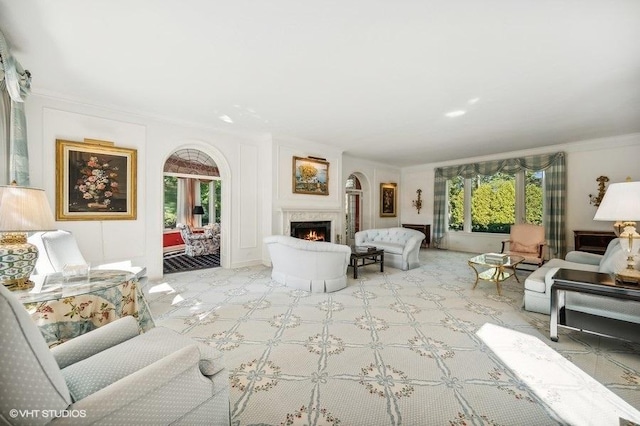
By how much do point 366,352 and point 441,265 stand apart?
13.9ft

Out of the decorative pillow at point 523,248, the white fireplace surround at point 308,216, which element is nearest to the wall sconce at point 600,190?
the decorative pillow at point 523,248

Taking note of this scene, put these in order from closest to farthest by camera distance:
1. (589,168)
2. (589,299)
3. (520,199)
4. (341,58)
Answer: (589,299), (341,58), (589,168), (520,199)

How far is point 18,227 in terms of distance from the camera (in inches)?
69.2

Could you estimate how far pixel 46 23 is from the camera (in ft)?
7.59

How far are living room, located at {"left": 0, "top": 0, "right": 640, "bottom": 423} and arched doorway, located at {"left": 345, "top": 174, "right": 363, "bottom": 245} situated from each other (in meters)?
0.50

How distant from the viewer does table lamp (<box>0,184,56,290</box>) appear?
1.75m

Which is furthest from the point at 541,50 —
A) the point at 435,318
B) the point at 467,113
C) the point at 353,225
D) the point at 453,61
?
the point at 353,225

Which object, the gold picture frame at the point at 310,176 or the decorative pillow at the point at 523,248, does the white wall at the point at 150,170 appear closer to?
the gold picture frame at the point at 310,176

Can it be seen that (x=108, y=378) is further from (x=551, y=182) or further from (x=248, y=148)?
(x=551, y=182)

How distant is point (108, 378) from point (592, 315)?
370cm

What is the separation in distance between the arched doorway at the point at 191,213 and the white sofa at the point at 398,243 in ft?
11.6

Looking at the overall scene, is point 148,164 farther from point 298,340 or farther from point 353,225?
point 353,225

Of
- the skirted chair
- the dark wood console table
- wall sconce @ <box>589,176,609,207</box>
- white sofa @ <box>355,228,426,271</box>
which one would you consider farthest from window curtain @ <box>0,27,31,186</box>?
wall sconce @ <box>589,176,609,207</box>

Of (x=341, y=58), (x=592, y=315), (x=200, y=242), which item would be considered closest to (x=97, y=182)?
(x=200, y=242)
